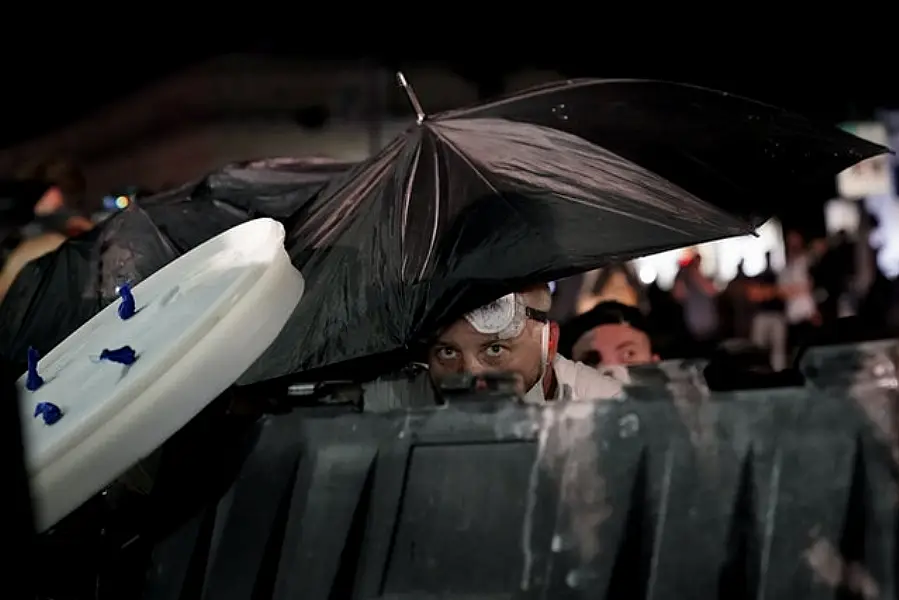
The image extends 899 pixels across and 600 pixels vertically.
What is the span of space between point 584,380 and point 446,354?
0.40 metres

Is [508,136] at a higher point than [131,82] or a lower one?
lower

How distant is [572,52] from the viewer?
47.2ft

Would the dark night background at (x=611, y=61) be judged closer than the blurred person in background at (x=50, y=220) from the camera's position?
No

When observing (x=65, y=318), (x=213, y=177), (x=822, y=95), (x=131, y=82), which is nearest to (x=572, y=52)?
(x=822, y=95)

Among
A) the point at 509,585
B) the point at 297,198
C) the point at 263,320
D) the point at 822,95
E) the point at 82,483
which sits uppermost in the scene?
the point at 822,95

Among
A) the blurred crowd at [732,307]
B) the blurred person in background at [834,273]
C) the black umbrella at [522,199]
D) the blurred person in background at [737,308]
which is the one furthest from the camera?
the blurred person in background at [834,273]

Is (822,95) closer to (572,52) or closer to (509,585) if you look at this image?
(572,52)

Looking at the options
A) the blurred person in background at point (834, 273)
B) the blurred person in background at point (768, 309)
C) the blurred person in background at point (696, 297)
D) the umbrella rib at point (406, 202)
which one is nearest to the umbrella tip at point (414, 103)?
the umbrella rib at point (406, 202)

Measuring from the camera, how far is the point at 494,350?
9.78ft

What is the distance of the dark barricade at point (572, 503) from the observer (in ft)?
5.56

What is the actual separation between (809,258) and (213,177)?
8056 mm

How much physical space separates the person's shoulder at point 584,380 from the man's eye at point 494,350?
22 cm

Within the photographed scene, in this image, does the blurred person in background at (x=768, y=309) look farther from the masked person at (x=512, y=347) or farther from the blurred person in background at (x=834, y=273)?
the masked person at (x=512, y=347)

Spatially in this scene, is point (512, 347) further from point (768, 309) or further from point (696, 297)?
point (768, 309)
